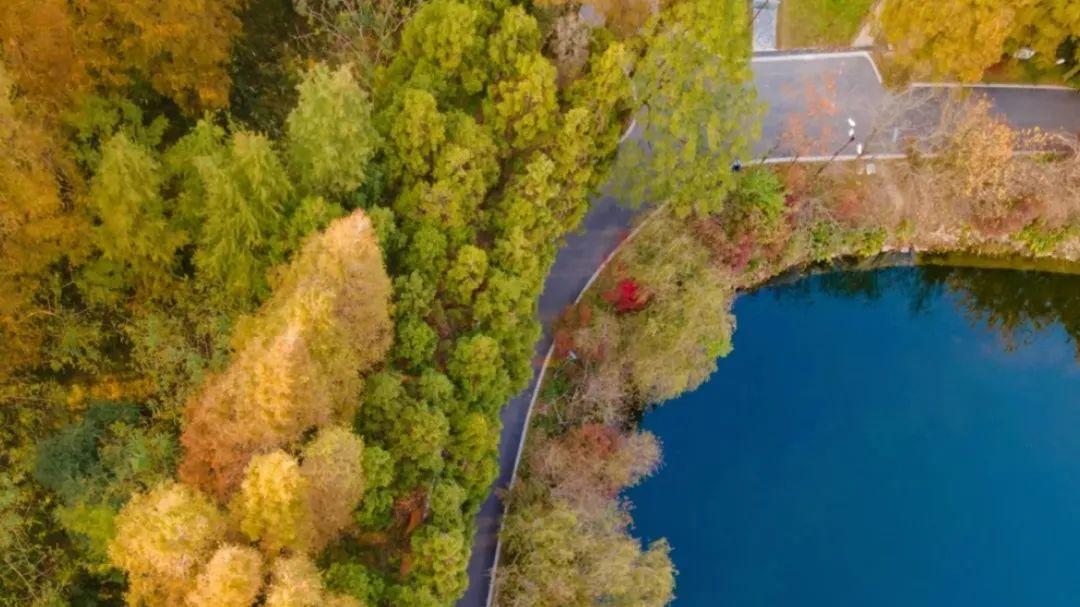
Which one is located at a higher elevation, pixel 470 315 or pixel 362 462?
pixel 470 315

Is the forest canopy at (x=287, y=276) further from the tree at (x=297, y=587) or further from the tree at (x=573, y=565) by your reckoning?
the tree at (x=573, y=565)

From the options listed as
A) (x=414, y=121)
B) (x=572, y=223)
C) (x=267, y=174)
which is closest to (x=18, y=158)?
(x=267, y=174)

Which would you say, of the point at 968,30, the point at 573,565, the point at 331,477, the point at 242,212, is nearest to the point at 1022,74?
the point at 968,30

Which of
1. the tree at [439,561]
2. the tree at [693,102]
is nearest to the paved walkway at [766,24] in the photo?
the tree at [693,102]

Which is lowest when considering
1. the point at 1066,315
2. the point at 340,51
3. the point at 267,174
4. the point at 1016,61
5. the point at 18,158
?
the point at 18,158

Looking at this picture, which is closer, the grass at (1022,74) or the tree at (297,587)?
the tree at (297,587)

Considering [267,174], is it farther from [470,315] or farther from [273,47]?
[273,47]
